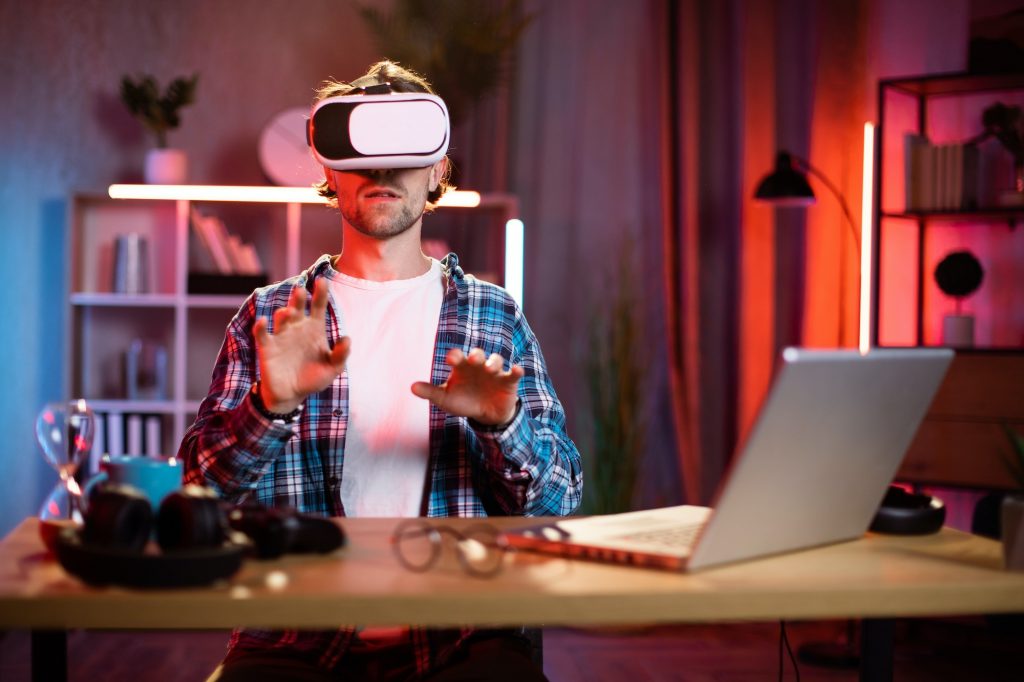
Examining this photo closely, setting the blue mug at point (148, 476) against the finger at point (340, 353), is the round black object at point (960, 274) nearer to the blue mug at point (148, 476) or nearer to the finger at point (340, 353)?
the finger at point (340, 353)

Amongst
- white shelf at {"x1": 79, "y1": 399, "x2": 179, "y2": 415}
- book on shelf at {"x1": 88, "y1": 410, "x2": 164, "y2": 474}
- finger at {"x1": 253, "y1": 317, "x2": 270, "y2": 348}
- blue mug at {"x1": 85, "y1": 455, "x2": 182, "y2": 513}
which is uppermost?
finger at {"x1": 253, "y1": 317, "x2": 270, "y2": 348}

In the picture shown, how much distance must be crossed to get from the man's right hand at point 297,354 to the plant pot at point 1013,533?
76cm

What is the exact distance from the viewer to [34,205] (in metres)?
3.98

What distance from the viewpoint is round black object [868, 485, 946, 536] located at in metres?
1.39

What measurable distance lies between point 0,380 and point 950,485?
313 cm

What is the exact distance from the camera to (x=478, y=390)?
1.42m

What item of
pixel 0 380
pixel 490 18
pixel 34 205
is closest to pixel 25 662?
pixel 0 380

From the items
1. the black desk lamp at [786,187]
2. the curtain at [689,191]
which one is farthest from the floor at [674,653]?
the black desk lamp at [786,187]

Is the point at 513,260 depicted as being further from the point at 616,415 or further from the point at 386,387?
the point at 386,387

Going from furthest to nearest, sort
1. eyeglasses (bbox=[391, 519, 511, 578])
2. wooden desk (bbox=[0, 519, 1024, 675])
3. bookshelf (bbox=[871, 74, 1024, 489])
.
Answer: bookshelf (bbox=[871, 74, 1024, 489])
eyeglasses (bbox=[391, 519, 511, 578])
wooden desk (bbox=[0, 519, 1024, 675])

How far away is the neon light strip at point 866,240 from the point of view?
370 cm

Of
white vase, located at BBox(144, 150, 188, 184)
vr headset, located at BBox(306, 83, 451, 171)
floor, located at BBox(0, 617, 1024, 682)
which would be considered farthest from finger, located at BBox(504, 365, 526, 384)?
white vase, located at BBox(144, 150, 188, 184)

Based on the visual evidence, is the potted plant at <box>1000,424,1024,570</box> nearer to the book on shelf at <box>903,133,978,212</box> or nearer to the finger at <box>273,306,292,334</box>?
the finger at <box>273,306,292,334</box>

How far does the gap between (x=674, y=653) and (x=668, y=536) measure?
2397mm
